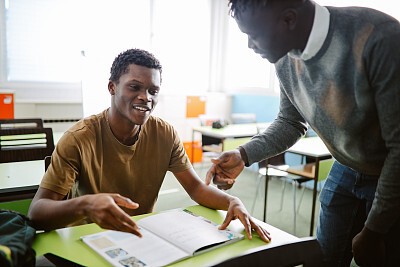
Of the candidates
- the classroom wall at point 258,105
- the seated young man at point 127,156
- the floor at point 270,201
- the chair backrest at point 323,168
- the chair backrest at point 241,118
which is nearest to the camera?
the seated young man at point 127,156

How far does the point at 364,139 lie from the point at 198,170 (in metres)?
4.28

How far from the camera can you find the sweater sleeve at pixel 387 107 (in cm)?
75

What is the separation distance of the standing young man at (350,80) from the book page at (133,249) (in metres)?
0.49

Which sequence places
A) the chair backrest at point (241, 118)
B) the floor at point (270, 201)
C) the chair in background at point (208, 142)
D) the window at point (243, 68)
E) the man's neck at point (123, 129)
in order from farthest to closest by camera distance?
1. the window at point (243, 68)
2. the chair backrest at point (241, 118)
3. the chair in background at point (208, 142)
4. the floor at point (270, 201)
5. the man's neck at point (123, 129)

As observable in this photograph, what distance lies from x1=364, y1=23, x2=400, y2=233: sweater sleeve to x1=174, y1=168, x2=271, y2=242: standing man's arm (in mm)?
366

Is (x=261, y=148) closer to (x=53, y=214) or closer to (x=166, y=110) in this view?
(x=53, y=214)

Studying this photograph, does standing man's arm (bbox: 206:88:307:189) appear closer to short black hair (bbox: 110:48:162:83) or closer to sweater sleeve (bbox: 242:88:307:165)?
sweater sleeve (bbox: 242:88:307:165)

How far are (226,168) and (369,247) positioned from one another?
488mm

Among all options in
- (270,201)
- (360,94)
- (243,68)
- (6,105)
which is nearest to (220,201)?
(360,94)

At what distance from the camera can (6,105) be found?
4.02 meters

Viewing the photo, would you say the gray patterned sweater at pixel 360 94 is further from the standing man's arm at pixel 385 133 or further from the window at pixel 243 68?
the window at pixel 243 68

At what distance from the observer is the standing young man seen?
776 millimetres

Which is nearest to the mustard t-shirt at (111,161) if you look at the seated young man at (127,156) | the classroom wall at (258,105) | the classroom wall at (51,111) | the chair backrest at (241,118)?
the seated young man at (127,156)

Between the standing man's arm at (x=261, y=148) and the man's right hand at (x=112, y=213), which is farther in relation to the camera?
the standing man's arm at (x=261, y=148)
